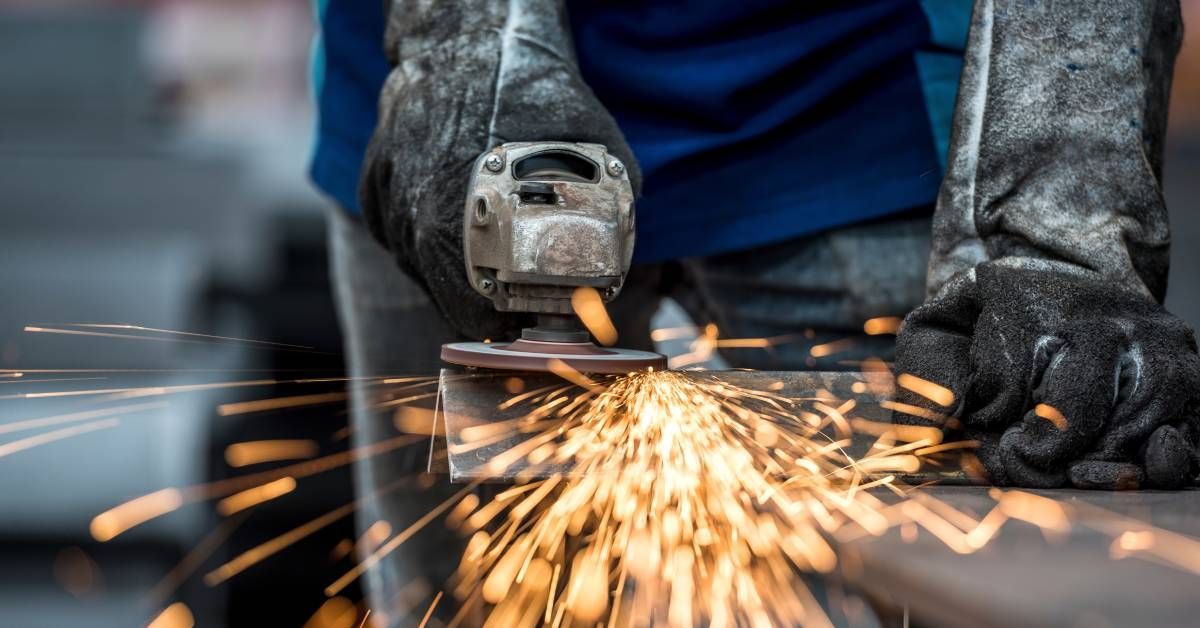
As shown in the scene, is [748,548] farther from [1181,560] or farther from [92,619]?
[92,619]

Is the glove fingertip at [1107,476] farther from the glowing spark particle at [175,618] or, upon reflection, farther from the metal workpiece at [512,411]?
the glowing spark particle at [175,618]

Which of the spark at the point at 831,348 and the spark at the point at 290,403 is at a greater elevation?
the spark at the point at 831,348

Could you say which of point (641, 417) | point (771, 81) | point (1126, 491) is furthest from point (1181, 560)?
point (771, 81)

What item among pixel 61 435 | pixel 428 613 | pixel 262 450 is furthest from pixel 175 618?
pixel 428 613

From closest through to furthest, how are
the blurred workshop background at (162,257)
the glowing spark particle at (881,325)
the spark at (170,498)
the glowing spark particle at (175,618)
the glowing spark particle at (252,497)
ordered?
the glowing spark particle at (881,325), the glowing spark particle at (175,618), the spark at (170,498), the blurred workshop background at (162,257), the glowing spark particle at (252,497)

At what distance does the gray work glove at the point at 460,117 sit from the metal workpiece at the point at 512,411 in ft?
0.61

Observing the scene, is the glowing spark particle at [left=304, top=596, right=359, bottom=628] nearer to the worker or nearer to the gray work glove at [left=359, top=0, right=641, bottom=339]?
the worker

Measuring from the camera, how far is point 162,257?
4.74 metres

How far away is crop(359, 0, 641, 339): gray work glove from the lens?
1579 millimetres

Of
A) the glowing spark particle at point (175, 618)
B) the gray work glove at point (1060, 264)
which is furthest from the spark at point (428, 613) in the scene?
the glowing spark particle at point (175, 618)

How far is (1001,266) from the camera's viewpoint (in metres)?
1.37

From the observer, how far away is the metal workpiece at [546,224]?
1.40 m

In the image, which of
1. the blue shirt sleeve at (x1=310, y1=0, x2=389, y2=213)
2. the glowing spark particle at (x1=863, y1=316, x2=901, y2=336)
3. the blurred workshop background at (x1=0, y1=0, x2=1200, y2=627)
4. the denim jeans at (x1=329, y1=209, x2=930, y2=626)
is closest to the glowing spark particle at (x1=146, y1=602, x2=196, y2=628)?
the blurred workshop background at (x1=0, y1=0, x2=1200, y2=627)

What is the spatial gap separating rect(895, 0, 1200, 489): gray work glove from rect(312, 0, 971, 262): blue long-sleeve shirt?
0.33 meters
